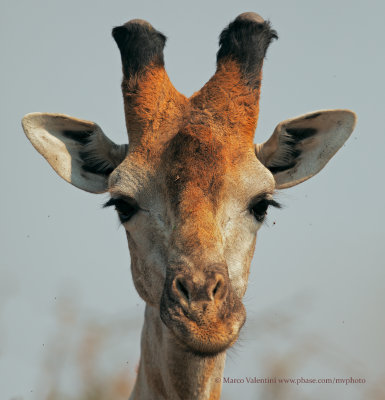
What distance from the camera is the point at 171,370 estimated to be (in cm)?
743

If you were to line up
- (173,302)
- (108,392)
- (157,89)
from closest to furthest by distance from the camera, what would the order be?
(173,302)
(157,89)
(108,392)

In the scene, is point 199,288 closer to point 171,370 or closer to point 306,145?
point 171,370

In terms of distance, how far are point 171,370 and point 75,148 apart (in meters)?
3.25

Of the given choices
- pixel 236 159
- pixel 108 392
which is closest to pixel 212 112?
pixel 236 159

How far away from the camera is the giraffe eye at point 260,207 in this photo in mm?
7738

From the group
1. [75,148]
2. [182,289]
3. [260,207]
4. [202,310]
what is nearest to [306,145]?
[260,207]

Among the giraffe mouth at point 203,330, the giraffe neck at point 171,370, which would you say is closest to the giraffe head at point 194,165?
the giraffe mouth at point 203,330

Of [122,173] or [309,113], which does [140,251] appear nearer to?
[122,173]

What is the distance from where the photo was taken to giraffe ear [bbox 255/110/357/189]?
8.92 meters

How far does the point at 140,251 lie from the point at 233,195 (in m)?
1.23

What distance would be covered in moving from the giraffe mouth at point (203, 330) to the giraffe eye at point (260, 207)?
1.77 m

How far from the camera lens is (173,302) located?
6293 mm

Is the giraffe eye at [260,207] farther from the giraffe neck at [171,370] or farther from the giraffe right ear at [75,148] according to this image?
the giraffe right ear at [75,148]

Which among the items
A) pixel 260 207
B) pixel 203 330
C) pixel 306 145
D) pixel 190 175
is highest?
pixel 190 175
